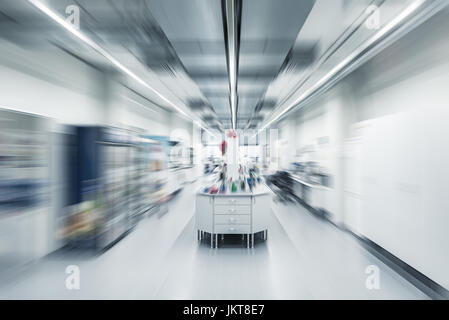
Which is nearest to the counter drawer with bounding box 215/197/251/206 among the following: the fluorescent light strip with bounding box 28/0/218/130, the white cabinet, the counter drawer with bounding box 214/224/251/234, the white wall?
the white cabinet

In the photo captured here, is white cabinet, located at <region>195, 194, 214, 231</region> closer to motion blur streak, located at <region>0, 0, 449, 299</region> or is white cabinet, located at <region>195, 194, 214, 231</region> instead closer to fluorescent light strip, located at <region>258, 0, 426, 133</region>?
motion blur streak, located at <region>0, 0, 449, 299</region>

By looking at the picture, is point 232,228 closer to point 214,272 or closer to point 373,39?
point 214,272

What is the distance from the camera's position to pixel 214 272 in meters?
2.33

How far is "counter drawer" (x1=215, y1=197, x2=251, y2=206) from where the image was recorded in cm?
302

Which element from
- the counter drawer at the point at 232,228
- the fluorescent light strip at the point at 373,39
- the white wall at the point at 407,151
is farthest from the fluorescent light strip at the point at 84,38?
the white wall at the point at 407,151

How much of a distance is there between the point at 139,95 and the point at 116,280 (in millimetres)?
3395

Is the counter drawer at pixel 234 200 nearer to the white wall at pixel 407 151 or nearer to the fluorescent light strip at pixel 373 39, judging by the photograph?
the white wall at pixel 407 151

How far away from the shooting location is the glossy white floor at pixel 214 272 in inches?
78.4

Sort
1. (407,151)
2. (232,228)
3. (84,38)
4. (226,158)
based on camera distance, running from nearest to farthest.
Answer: (84,38) → (407,151) → (232,228) → (226,158)

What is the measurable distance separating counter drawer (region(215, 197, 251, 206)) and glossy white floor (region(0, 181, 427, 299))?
697 millimetres

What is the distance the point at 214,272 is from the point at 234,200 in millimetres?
1048

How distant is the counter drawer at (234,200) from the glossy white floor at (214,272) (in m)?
0.70

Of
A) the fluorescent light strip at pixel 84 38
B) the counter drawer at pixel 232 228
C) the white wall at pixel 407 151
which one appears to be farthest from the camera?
the counter drawer at pixel 232 228

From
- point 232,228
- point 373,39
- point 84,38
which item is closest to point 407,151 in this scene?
point 373,39
